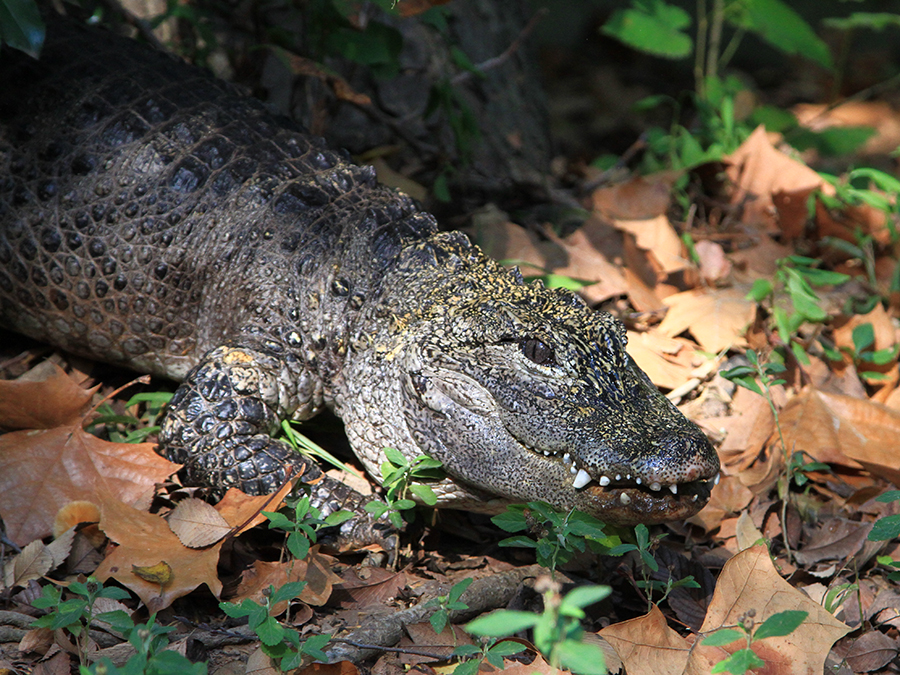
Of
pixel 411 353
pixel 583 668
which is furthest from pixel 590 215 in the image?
pixel 583 668

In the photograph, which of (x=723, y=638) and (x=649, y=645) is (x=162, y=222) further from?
(x=723, y=638)

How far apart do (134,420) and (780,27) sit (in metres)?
5.15

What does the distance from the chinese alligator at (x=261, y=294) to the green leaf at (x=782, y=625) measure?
75cm

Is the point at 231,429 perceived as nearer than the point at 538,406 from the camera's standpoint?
No

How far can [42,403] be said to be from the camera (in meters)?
2.95

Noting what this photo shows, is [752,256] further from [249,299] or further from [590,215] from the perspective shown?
[249,299]

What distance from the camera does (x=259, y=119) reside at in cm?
362

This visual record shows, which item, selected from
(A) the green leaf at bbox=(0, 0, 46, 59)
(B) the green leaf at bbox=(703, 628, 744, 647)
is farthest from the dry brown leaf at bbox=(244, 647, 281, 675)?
(A) the green leaf at bbox=(0, 0, 46, 59)

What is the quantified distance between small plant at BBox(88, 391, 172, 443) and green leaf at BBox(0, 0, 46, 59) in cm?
140

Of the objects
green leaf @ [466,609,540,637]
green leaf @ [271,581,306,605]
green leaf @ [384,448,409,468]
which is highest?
green leaf @ [466,609,540,637]

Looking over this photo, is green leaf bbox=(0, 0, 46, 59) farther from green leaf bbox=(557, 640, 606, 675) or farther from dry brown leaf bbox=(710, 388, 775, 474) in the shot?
dry brown leaf bbox=(710, 388, 775, 474)

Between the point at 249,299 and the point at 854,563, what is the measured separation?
2.54m

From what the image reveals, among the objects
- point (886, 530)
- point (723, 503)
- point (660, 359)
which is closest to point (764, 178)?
point (660, 359)

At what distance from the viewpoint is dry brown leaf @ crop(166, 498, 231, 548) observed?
2591 mm
